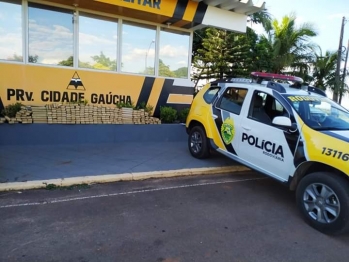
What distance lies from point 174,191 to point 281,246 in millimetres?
2068

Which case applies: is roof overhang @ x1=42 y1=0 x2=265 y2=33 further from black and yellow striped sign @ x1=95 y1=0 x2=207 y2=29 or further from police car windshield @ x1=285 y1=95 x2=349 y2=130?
police car windshield @ x1=285 y1=95 x2=349 y2=130

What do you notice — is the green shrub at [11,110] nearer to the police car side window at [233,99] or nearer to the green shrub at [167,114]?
the green shrub at [167,114]

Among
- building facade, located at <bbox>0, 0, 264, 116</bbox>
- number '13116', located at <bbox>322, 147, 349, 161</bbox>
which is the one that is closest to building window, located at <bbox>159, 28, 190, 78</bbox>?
building facade, located at <bbox>0, 0, 264, 116</bbox>

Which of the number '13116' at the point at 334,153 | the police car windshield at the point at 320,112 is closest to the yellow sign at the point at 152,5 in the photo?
the police car windshield at the point at 320,112

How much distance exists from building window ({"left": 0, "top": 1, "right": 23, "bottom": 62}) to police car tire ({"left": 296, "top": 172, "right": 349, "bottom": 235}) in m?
7.67

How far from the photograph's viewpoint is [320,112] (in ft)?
15.8

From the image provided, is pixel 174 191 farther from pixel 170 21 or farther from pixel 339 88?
pixel 339 88

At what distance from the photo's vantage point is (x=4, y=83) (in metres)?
7.55

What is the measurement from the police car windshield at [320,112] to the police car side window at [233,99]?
1.04 m

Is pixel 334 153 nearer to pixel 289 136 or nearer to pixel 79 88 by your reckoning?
pixel 289 136

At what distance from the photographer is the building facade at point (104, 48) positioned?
7672 mm

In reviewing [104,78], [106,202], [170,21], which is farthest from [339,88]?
[106,202]

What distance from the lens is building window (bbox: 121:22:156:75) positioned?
9.12m

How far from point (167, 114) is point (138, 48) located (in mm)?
2361
